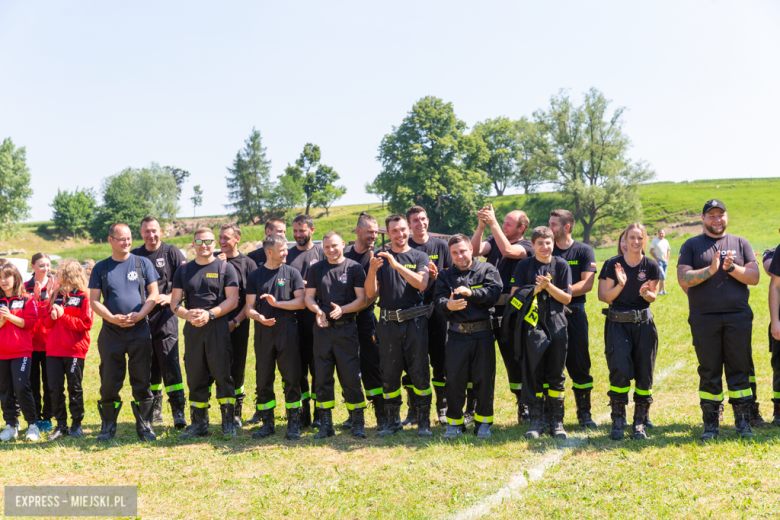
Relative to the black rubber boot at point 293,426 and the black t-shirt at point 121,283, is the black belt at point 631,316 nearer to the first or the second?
the black rubber boot at point 293,426

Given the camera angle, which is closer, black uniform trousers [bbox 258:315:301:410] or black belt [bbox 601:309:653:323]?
black belt [bbox 601:309:653:323]

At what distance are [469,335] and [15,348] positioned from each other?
18.1 ft

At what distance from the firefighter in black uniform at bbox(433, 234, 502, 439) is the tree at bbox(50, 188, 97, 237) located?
A: 77.2 meters

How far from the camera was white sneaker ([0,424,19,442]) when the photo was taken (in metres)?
6.81

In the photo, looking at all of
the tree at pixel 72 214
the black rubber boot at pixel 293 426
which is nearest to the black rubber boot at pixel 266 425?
the black rubber boot at pixel 293 426

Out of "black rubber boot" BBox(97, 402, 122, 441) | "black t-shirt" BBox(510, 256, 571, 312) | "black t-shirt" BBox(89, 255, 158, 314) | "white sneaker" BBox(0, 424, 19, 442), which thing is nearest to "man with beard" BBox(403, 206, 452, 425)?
"black t-shirt" BBox(510, 256, 571, 312)

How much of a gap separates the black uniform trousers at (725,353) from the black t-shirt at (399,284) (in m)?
3.05

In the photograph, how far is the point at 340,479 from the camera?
5.18 m

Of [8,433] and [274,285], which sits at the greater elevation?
[274,285]

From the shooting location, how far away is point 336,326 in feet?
21.2

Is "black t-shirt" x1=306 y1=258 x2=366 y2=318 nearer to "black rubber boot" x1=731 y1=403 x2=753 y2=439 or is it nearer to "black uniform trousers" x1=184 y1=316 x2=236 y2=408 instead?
"black uniform trousers" x1=184 y1=316 x2=236 y2=408

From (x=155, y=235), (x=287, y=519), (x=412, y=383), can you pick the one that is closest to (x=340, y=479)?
(x=287, y=519)

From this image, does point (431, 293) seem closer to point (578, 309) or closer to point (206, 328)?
point (578, 309)

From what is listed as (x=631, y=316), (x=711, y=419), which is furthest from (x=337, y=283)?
(x=711, y=419)
